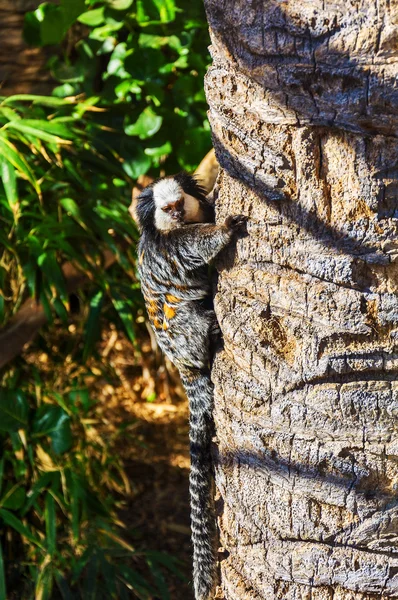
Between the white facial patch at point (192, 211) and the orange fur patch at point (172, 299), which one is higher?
the white facial patch at point (192, 211)

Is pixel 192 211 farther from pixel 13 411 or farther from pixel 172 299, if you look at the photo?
pixel 13 411

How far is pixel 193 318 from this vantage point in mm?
1771

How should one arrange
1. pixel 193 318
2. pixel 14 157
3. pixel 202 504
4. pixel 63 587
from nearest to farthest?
pixel 202 504 → pixel 193 318 → pixel 14 157 → pixel 63 587

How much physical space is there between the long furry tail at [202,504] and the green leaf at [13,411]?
1158 mm

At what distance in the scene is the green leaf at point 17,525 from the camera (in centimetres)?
261

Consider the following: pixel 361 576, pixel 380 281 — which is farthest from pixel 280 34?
pixel 361 576

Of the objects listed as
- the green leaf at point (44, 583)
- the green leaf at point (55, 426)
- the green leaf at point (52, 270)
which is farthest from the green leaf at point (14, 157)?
the green leaf at point (44, 583)

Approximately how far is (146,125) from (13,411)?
3.71 feet

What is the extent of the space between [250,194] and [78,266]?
1.57 m

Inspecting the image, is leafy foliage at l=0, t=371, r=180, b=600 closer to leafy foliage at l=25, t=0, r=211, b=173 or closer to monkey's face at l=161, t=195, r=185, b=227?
leafy foliage at l=25, t=0, r=211, b=173

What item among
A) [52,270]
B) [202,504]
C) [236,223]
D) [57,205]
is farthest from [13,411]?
[236,223]

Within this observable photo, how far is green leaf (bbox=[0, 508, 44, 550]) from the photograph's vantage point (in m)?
2.61

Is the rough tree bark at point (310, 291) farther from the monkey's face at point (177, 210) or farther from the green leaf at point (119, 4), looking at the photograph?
the green leaf at point (119, 4)

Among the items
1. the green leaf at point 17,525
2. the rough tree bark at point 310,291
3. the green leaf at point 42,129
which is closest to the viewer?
the rough tree bark at point 310,291
